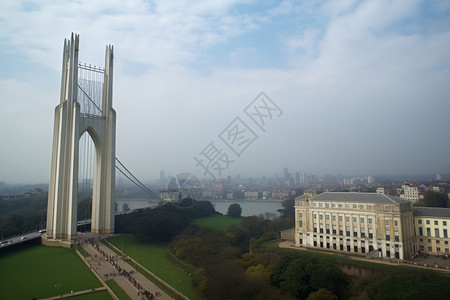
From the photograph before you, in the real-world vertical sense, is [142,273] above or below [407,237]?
below

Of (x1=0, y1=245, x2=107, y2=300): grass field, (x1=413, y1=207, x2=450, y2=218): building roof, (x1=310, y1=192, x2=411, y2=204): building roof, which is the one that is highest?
(x1=310, y1=192, x2=411, y2=204): building roof

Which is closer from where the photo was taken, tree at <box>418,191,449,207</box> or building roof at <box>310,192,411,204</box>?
building roof at <box>310,192,411,204</box>

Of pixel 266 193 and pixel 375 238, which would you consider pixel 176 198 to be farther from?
pixel 266 193

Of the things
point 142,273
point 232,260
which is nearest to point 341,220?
point 232,260

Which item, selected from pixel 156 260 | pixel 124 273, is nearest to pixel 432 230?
pixel 156 260

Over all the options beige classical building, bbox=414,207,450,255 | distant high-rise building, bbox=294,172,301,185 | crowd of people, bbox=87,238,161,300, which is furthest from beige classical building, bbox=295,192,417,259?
distant high-rise building, bbox=294,172,301,185

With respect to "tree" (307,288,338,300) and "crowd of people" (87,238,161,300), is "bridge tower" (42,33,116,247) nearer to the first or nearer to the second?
"crowd of people" (87,238,161,300)

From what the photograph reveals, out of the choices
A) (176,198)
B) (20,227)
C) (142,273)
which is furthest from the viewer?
(176,198)

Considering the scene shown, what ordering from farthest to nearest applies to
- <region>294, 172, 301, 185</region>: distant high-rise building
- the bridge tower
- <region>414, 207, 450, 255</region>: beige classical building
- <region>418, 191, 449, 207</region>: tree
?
<region>294, 172, 301, 185</region>: distant high-rise building < <region>418, 191, 449, 207</region>: tree < the bridge tower < <region>414, 207, 450, 255</region>: beige classical building
